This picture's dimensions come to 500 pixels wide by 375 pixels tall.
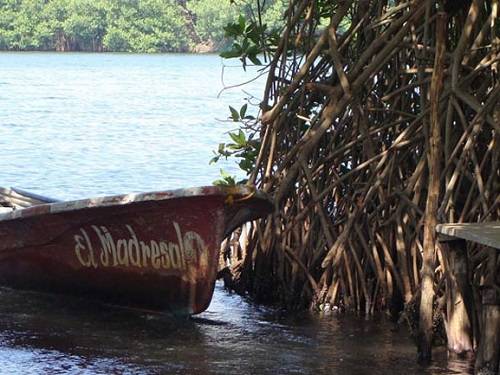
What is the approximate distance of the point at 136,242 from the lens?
823cm

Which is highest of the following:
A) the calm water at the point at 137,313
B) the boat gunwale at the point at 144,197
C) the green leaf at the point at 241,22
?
the green leaf at the point at 241,22

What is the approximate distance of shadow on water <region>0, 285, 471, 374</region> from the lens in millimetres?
→ 7324

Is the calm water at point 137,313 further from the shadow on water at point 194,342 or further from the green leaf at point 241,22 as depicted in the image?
the green leaf at point 241,22

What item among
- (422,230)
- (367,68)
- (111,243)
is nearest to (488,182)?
(422,230)

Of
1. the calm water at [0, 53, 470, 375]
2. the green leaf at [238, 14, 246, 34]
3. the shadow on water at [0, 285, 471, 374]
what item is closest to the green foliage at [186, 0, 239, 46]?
the calm water at [0, 53, 470, 375]

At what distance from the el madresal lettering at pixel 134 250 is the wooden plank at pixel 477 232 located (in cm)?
177

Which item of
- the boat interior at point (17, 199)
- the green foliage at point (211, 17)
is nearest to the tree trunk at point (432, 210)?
the boat interior at point (17, 199)

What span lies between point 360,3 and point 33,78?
4035 centimetres

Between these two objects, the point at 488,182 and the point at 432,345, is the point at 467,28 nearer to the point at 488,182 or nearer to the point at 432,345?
the point at 488,182

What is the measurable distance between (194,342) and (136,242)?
0.74 metres

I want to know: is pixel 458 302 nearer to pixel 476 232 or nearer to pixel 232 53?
pixel 476 232

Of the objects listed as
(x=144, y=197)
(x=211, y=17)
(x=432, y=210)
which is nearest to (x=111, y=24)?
(x=211, y=17)

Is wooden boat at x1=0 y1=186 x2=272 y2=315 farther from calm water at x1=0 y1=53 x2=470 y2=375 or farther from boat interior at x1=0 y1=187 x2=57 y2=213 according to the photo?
boat interior at x1=0 y1=187 x2=57 y2=213

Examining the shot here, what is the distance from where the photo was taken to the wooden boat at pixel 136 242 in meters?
7.96
